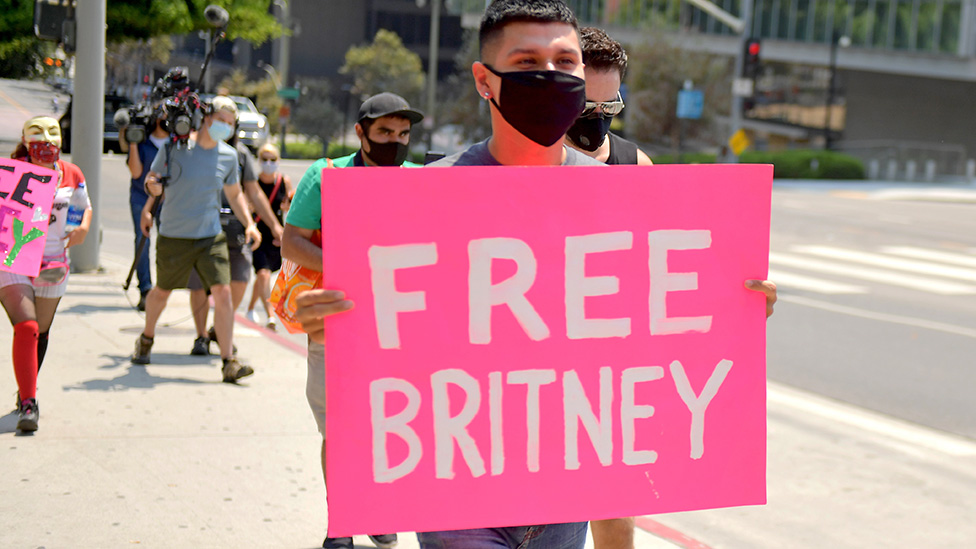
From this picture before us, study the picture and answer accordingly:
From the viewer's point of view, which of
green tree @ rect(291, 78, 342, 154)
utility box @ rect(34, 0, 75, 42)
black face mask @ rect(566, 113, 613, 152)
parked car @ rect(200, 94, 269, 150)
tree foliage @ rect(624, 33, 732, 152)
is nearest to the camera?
black face mask @ rect(566, 113, 613, 152)

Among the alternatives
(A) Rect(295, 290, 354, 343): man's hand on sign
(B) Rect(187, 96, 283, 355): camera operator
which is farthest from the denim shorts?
(B) Rect(187, 96, 283, 355): camera operator

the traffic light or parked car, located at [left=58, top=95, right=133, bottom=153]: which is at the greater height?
the traffic light

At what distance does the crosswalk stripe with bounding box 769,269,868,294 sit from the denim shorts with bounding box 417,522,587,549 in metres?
11.6

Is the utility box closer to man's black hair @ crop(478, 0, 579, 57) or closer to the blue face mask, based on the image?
the blue face mask

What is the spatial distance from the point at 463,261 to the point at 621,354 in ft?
1.55

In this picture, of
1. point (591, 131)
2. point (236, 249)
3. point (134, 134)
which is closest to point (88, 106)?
point (134, 134)

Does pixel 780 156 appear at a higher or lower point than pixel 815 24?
lower

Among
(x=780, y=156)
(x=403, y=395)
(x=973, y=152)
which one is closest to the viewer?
(x=403, y=395)

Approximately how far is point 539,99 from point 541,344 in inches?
23.4

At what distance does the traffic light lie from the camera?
28.8m

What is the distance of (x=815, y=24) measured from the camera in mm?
51031

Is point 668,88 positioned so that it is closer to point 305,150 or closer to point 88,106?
point 305,150

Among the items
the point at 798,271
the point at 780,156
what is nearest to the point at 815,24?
the point at 780,156

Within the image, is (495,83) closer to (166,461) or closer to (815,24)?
(166,461)
